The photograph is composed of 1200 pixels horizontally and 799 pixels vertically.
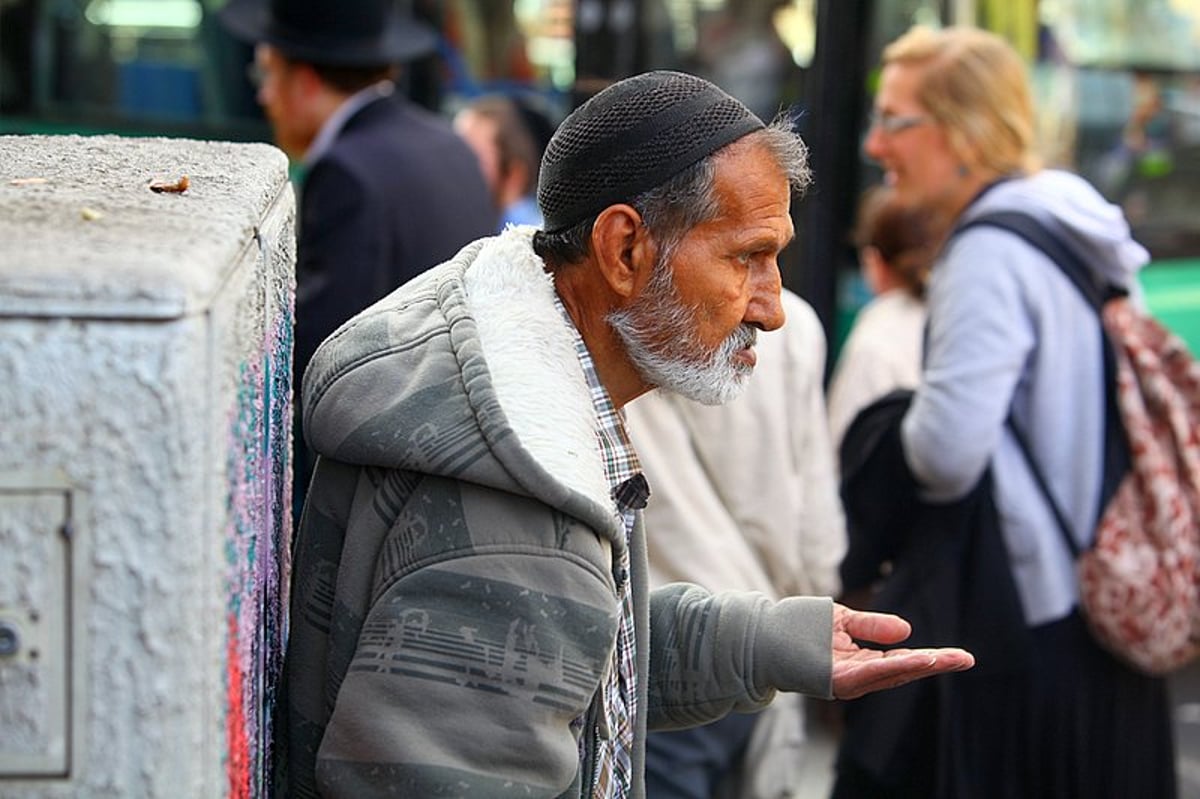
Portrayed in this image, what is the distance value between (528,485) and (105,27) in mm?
5792

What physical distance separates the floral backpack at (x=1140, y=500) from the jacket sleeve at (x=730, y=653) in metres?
1.83

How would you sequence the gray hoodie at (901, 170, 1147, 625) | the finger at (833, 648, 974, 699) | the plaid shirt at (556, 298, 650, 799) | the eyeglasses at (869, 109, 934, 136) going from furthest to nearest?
the eyeglasses at (869, 109, 934, 136) < the gray hoodie at (901, 170, 1147, 625) < the finger at (833, 648, 974, 699) < the plaid shirt at (556, 298, 650, 799)

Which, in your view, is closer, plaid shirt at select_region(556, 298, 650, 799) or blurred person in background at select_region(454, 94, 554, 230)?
plaid shirt at select_region(556, 298, 650, 799)

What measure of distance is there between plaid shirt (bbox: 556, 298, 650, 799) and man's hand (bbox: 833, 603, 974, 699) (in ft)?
0.80

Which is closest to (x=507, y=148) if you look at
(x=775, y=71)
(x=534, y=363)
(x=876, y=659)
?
(x=775, y=71)

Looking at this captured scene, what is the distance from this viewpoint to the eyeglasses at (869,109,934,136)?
4.07 metres

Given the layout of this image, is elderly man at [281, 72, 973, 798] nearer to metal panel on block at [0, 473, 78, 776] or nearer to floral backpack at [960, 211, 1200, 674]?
metal panel on block at [0, 473, 78, 776]

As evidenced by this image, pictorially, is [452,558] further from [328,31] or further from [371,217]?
[328,31]

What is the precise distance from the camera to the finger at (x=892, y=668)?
1.95 metres

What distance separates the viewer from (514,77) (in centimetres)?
686

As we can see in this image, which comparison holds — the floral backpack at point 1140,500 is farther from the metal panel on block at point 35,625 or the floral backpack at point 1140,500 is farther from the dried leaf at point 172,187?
the metal panel on block at point 35,625

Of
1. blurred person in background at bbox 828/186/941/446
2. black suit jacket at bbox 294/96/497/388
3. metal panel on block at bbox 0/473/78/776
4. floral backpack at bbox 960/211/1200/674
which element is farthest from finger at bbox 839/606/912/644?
blurred person in background at bbox 828/186/941/446

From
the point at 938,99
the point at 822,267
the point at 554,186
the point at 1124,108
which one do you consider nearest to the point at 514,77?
the point at 822,267

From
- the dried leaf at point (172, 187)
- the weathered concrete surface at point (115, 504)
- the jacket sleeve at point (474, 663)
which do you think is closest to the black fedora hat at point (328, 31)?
the dried leaf at point (172, 187)
